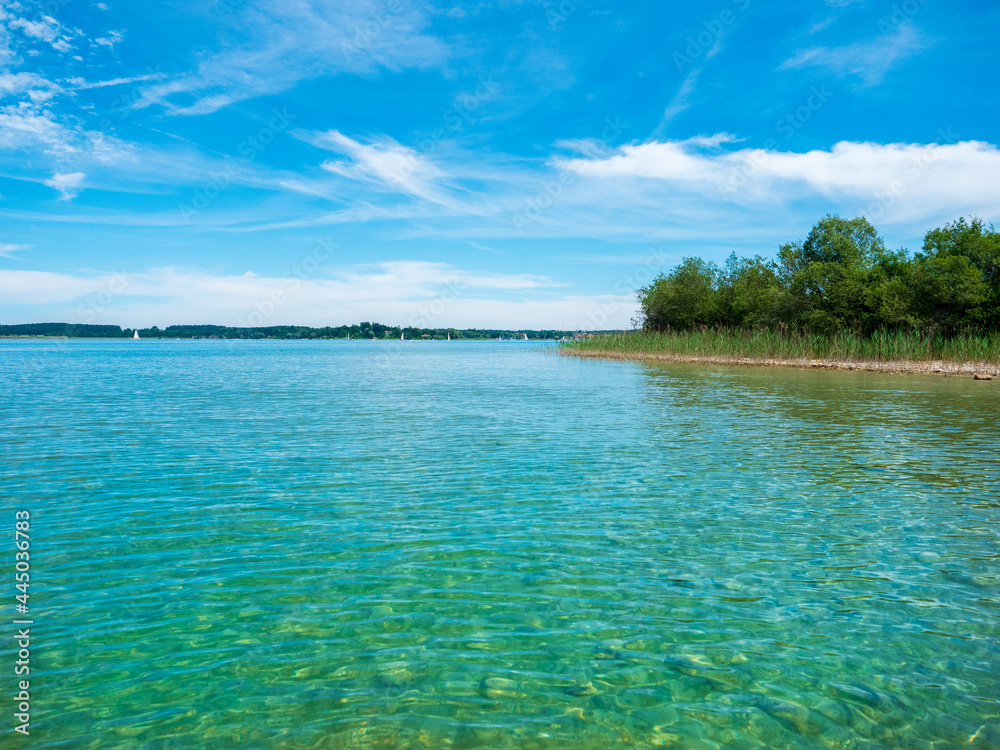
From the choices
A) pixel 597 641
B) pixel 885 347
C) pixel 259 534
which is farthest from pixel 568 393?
pixel 885 347

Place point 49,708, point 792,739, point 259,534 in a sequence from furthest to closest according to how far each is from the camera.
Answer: point 259,534, point 49,708, point 792,739

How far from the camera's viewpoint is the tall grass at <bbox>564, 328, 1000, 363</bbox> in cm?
4222

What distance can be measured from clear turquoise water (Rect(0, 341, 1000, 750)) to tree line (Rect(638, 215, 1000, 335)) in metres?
41.4

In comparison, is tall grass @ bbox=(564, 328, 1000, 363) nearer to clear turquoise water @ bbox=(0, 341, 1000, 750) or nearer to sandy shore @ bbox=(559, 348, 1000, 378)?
sandy shore @ bbox=(559, 348, 1000, 378)

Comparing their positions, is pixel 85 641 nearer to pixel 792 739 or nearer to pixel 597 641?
pixel 597 641

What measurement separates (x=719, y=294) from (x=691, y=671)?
7775cm

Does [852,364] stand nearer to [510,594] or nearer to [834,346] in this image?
[834,346]

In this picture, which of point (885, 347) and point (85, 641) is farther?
point (885, 347)

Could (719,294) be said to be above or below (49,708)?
above

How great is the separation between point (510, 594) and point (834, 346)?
167 feet

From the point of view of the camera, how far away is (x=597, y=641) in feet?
18.8

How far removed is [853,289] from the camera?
52969 mm

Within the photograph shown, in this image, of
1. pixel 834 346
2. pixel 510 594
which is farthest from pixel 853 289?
pixel 510 594

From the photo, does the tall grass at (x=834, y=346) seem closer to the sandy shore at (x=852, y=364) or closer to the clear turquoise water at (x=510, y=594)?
the sandy shore at (x=852, y=364)
